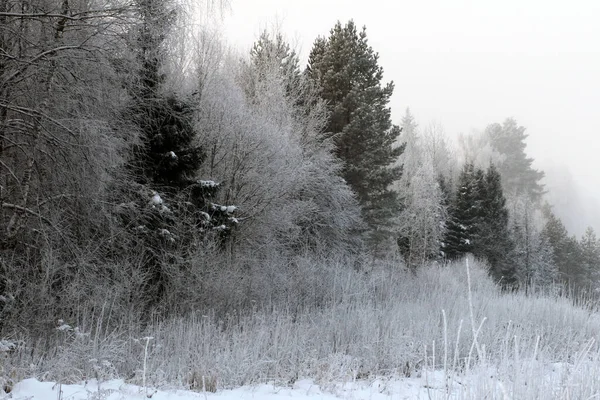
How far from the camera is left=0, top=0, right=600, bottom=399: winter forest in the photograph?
6.46m

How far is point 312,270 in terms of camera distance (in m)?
15.5

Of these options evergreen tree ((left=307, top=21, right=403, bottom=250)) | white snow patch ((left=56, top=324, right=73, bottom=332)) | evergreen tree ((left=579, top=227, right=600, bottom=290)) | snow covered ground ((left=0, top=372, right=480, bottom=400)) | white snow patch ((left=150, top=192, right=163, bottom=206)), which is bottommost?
snow covered ground ((left=0, top=372, right=480, bottom=400))

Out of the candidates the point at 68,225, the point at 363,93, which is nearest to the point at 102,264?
the point at 68,225

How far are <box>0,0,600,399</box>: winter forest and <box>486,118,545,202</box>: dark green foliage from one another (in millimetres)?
38700

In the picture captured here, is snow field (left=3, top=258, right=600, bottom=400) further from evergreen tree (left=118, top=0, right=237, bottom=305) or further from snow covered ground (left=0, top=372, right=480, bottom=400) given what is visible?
evergreen tree (left=118, top=0, right=237, bottom=305)

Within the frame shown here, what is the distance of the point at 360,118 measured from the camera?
23328 millimetres

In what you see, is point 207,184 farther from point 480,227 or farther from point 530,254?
point 530,254

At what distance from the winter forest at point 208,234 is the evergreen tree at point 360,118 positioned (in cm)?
12

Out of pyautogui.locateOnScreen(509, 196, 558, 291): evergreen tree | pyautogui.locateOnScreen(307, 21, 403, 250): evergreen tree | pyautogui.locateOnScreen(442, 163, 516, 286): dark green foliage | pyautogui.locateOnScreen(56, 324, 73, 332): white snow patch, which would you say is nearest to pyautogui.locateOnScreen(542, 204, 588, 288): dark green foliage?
pyautogui.locateOnScreen(509, 196, 558, 291): evergreen tree

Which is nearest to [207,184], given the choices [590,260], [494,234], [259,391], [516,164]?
[259,391]

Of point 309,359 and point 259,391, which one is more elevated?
point 309,359

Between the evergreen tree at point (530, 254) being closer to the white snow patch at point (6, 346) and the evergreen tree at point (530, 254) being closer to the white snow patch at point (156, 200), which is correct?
the white snow patch at point (156, 200)

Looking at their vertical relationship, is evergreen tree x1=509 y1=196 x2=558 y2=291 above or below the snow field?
above

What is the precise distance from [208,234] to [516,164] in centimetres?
5361
